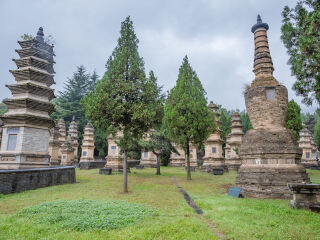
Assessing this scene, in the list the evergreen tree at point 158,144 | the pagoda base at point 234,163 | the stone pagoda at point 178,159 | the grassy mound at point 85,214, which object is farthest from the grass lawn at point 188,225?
the stone pagoda at point 178,159

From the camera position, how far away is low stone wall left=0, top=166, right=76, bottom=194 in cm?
1087

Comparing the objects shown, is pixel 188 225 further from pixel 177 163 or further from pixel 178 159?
pixel 178 159

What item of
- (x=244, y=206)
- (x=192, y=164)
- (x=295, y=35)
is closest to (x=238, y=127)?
(x=192, y=164)

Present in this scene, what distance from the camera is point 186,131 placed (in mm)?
17344

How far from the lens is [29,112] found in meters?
16.1

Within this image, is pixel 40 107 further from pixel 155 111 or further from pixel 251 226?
pixel 251 226

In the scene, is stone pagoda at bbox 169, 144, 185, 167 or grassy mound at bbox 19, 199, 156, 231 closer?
grassy mound at bbox 19, 199, 156, 231

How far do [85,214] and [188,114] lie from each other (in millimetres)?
12116

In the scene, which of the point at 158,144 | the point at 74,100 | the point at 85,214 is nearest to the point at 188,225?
the point at 85,214

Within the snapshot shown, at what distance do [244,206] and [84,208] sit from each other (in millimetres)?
5833

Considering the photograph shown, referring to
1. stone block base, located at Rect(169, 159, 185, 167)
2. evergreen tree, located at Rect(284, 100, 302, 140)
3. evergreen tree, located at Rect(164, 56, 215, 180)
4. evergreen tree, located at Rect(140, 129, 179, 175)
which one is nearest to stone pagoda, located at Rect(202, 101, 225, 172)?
evergreen tree, located at Rect(140, 129, 179, 175)

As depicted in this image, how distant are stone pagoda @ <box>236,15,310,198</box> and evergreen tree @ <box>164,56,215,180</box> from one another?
4.71 meters

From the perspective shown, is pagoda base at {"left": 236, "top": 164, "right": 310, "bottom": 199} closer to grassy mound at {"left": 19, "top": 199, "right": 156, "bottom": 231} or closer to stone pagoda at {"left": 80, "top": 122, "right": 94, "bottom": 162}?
grassy mound at {"left": 19, "top": 199, "right": 156, "bottom": 231}

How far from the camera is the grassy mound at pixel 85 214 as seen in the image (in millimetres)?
5781
